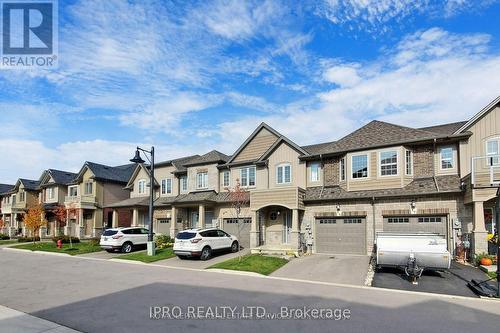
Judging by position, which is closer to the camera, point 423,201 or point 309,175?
point 423,201

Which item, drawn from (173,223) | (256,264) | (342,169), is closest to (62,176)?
(173,223)

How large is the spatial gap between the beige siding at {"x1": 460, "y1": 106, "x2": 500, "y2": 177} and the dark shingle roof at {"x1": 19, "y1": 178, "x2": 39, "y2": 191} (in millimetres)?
48994

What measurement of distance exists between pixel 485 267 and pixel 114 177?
35.6 m

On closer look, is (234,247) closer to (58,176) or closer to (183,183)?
(183,183)

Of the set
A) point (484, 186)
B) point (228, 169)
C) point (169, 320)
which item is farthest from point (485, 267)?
point (228, 169)

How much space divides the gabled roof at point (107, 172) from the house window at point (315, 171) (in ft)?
80.6

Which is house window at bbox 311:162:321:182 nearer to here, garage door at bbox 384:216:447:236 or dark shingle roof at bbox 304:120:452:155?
dark shingle roof at bbox 304:120:452:155

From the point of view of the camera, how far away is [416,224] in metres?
19.1

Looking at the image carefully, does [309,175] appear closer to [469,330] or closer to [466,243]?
[466,243]

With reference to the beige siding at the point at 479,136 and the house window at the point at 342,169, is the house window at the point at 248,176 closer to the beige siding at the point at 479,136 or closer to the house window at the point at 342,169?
the house window at the point at 342,169

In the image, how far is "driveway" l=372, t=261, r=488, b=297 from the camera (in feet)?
40.7

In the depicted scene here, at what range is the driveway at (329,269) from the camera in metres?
14.8

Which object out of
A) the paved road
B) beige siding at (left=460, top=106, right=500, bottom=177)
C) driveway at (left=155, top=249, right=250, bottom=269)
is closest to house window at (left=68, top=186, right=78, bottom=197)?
driveway at (left=155, top=249, right=250, bottom=269)

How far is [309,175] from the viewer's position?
23.9 m
